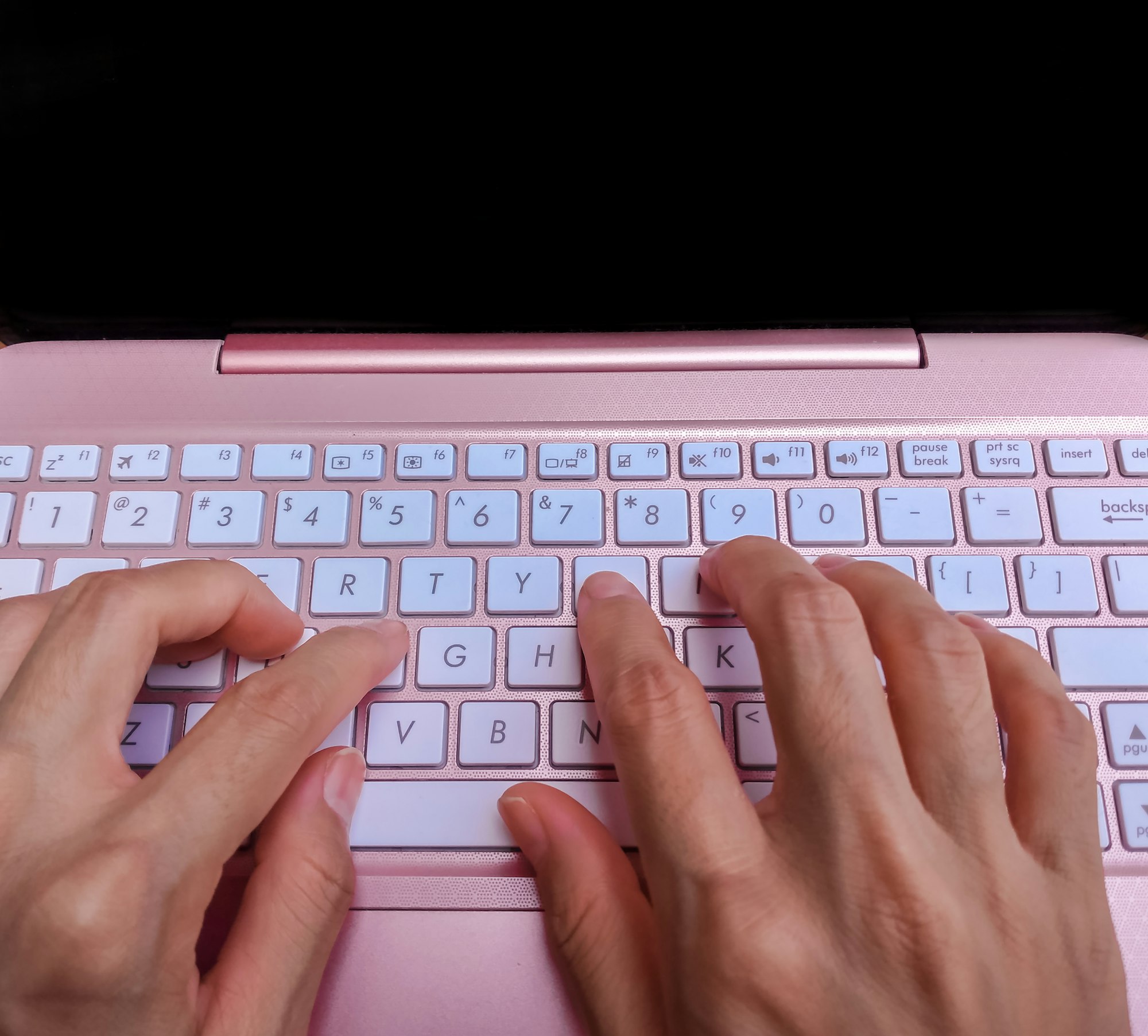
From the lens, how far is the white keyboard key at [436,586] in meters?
0.50

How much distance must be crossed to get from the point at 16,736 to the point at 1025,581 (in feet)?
2.23

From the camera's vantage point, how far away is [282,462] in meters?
0.54

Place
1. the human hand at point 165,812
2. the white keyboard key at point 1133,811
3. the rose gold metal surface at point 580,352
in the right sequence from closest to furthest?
the human hand at point 165,812, the white keyboard key at point 1133,811, the rose gold metal surface at point 580,352

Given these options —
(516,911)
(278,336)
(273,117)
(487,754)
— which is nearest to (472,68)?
(273,117)

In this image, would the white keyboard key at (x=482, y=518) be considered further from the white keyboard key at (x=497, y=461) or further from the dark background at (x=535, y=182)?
the dark background at (x=535, y=182)

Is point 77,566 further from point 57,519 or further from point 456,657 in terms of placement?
point 456,657

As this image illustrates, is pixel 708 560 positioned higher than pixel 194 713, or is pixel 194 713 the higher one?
pixel 708 560

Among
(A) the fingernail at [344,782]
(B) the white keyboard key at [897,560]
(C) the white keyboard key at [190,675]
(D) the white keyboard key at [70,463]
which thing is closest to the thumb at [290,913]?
(A) the fingernail at [344,782]

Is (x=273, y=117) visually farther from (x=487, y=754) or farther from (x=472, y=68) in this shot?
(x=487, y=754)

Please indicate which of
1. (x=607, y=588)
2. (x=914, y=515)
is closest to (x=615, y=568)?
(x=607, y=588)

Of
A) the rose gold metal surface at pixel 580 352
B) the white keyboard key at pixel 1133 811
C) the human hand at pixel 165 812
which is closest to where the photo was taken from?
the human hand at pixel 165 812

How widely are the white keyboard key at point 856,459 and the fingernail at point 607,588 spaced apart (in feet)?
→ 0.62

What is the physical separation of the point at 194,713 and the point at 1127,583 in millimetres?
694

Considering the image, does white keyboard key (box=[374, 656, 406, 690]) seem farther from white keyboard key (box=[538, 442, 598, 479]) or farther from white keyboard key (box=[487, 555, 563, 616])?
white keyboard key (box=[538, 442, 598, 479])
